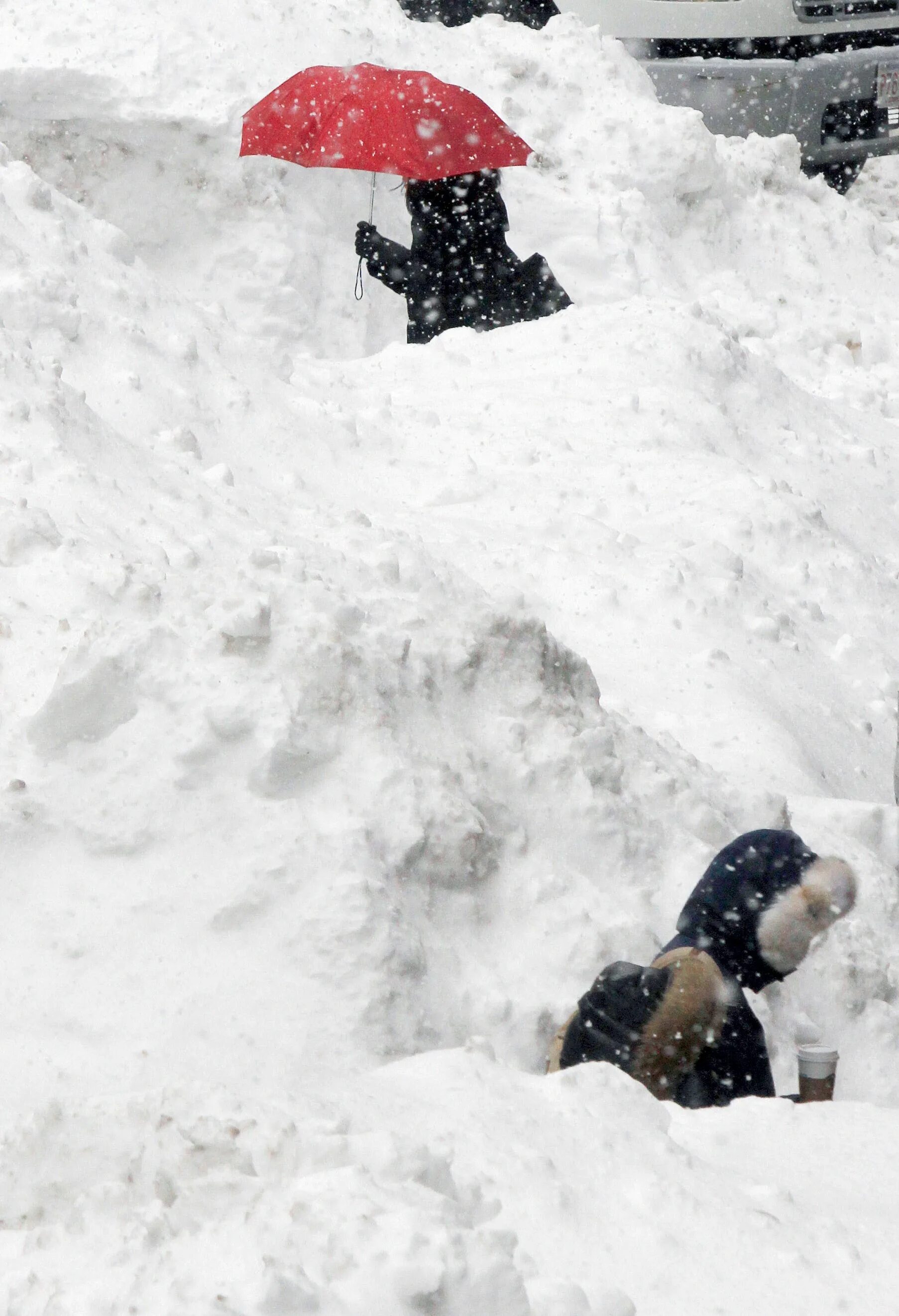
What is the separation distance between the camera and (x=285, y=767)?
249 centimetres

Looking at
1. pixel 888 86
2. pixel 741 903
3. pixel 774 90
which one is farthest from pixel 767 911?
pixel 888 86

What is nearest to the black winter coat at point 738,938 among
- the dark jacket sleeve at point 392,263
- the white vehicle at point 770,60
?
the dark jacket sleeve at point 392,263

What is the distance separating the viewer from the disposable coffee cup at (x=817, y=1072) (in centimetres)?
247

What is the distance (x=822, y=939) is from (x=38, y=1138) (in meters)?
1.61

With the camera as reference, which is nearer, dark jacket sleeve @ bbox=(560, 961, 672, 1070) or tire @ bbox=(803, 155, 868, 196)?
dark jacket sleeve @ bbox=(560, 961, 672, 1070)

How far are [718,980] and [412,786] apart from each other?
0.62 m

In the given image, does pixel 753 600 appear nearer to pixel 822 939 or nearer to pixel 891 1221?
pixel 822 939

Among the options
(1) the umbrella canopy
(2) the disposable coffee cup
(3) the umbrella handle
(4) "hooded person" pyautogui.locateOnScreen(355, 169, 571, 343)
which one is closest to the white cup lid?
(2) the disposable coffee cup

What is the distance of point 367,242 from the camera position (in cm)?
630

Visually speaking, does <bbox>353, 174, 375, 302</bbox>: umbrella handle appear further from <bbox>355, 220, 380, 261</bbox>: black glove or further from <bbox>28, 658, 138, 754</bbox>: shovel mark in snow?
<bbox>28, 658, 138, 754</bbox>: shovel mark in snow

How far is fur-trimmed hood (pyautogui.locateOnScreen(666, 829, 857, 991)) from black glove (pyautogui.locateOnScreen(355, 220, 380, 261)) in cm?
435

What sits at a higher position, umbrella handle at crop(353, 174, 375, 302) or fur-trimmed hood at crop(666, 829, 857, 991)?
fur-trimmed hood at crop(666, 829, 857, 991)

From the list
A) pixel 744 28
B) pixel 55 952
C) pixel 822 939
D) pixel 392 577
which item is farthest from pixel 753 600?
pixel 744 28

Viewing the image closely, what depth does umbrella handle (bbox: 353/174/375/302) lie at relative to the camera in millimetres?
7028
